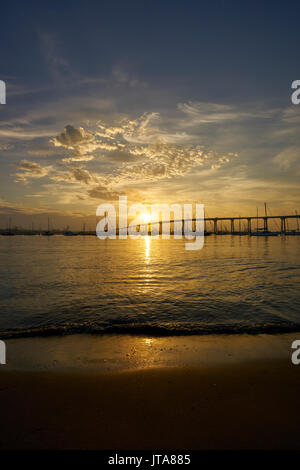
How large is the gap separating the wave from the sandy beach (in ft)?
5.64

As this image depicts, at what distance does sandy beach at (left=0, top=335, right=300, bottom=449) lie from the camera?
298 cm

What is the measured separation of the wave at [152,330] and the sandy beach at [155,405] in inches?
67.7

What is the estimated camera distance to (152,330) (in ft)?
24.2

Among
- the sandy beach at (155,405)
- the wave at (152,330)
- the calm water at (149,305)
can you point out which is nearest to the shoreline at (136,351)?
the sandy beach at (155,405)

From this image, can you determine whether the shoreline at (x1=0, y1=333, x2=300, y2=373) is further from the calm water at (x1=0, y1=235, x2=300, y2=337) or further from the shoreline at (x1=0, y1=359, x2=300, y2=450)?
the calm water at (x1=0, y1=235, x2=300, y2=337)

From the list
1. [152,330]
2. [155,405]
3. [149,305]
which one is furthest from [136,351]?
[149,305]

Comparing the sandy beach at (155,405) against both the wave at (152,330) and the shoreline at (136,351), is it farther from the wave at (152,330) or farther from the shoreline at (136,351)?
the wave at (152,330)

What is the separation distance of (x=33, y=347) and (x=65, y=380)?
2.15 meters

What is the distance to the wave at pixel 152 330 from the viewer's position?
23.2 feet

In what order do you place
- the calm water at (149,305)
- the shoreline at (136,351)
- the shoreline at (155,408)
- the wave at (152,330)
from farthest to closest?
the calm water at (149,305) < the wave at (152,330) < the shoreline at (136,351) < the shoreline at (155,408)

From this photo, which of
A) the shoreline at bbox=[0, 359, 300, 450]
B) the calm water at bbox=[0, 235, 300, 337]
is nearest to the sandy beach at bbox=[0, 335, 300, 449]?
the shoreline at bbox=[0, 359, 300, 450]

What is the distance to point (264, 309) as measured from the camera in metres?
9.27
